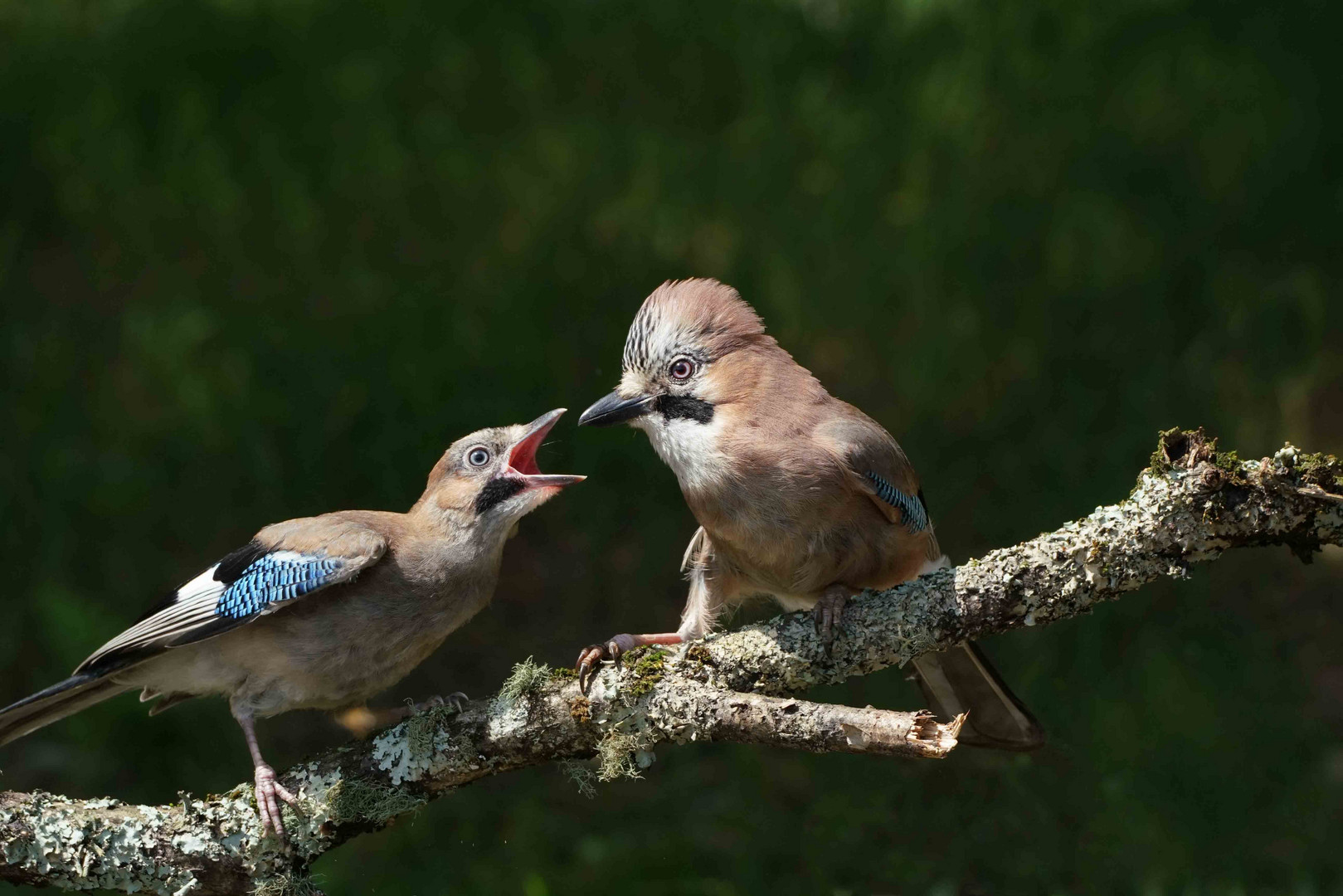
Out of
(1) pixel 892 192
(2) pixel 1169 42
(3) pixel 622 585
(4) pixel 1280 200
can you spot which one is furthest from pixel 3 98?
(4) pixel 1280 200

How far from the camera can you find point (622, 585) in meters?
6.17

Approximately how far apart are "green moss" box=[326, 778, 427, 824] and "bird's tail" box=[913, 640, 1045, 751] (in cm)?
170

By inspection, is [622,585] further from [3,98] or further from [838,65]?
[3,98]

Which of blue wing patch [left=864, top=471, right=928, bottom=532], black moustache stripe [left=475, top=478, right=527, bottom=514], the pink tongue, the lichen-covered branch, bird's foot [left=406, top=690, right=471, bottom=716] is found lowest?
the lichen-covered branch

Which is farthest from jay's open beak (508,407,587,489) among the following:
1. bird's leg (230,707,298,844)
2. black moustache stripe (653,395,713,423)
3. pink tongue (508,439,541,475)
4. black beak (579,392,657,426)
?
bird's leg (230,707,298,844)

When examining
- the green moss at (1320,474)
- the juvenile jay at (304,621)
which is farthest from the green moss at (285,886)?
the green moss at (1320,474)

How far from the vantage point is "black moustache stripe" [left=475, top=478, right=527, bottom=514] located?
4.35 metres

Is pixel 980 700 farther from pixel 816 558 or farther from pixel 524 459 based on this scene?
pixel 524 459

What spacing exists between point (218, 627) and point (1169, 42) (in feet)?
18.2

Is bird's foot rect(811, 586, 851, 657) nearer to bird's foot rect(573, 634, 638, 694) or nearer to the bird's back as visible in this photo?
the bird's back

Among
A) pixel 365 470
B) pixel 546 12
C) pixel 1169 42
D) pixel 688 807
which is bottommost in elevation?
pixel 688 807

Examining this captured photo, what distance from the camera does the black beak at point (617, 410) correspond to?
4133 mm

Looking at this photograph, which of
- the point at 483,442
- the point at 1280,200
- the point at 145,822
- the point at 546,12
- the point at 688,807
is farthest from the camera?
the point at 546,12

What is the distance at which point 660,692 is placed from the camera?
3482 mm
